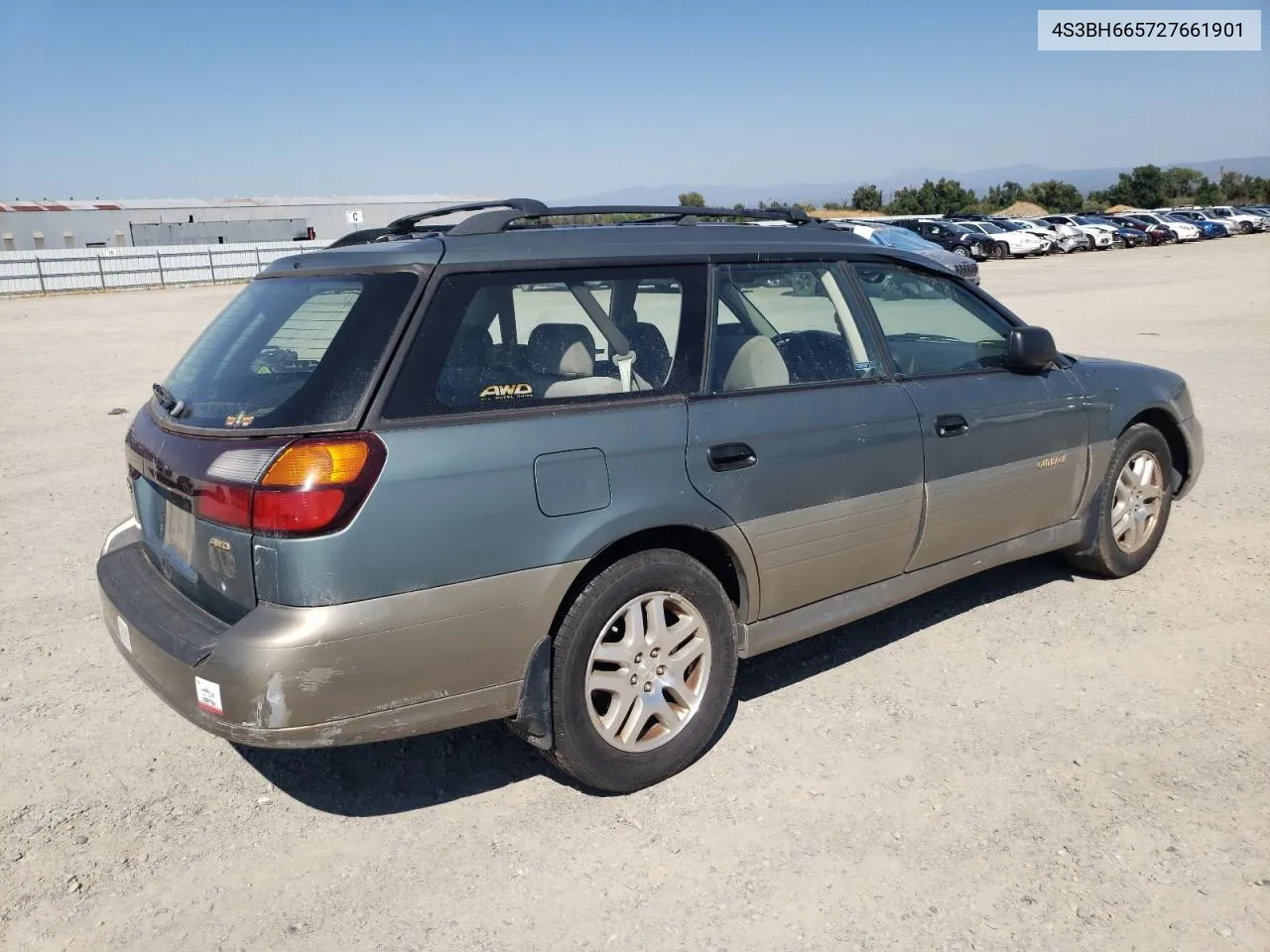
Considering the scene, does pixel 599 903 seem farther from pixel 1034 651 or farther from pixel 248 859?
pixel 1034 651

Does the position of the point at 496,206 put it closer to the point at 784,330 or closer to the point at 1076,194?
the point at 784,330

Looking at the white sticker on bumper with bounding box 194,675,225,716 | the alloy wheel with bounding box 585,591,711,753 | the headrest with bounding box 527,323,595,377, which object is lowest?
→ the alloy wheel with bounding box 585,591,711,753

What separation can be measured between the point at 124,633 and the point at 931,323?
3.15 metres

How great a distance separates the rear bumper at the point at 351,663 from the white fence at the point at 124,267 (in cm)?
2843

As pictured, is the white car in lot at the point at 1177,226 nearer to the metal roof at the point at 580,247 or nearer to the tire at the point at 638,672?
the metal roof at the point at 580,247

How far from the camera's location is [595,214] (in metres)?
3.83

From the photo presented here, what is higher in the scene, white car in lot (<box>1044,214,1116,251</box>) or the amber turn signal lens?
white car in lot (<box>1044,214,1116,251</box>)

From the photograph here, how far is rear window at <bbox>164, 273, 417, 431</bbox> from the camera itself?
2.96 meters

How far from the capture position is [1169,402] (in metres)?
5.25

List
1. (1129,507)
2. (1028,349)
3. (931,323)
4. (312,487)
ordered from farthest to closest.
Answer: (1129,507) < (1028,349) < (931,323) < (312,487)

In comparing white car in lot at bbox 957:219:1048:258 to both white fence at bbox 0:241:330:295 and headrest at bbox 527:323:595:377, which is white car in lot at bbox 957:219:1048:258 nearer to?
white fence at bbox 0:241:330:295

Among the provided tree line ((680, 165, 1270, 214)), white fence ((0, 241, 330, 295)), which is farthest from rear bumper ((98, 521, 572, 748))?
tree line ((680, 165, 1270, 214))

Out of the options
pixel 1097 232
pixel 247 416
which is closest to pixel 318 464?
pixel 247 416

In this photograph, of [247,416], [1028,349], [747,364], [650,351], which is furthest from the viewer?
[1028,349]
